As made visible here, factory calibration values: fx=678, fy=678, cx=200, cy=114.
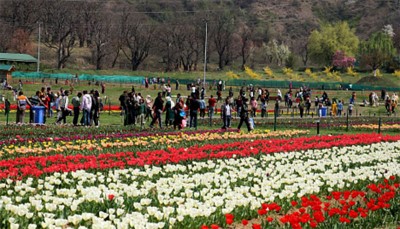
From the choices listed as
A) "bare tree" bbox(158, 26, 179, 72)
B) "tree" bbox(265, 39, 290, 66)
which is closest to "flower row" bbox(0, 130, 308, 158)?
"bare tree" bbox(158, 26, 179, 72)

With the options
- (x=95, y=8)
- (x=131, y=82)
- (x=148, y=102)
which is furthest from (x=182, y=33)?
(x=148, y=102)

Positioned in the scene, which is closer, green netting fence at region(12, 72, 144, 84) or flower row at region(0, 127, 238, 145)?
flower row at region(0, 127, 238, 145)

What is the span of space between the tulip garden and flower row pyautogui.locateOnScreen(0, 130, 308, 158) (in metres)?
0.04

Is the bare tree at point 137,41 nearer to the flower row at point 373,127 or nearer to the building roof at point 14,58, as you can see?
the building roof at point 14,58

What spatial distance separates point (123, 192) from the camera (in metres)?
12.1

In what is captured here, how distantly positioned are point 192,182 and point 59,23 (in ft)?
300

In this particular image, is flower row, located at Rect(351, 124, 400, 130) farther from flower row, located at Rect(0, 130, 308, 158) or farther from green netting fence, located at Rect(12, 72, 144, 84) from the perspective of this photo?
green netting fence, located at Rect(12, 72, 144, 84)

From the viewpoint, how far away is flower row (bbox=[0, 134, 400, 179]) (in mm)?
14922

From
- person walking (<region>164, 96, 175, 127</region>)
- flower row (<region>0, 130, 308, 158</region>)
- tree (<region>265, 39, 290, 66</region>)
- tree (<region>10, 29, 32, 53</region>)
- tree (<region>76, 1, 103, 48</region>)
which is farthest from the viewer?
tree (<region>265, 39, 290, 66</region>)

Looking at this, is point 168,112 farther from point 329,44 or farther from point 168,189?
point 329,44

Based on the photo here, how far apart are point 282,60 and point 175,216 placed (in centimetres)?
12758

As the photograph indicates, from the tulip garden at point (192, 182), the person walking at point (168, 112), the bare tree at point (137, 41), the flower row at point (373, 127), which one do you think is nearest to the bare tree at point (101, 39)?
the bare tree at point (137, 41)

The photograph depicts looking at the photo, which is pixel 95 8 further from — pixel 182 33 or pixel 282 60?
pixel 282 60

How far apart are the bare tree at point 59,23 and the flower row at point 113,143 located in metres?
74.8
